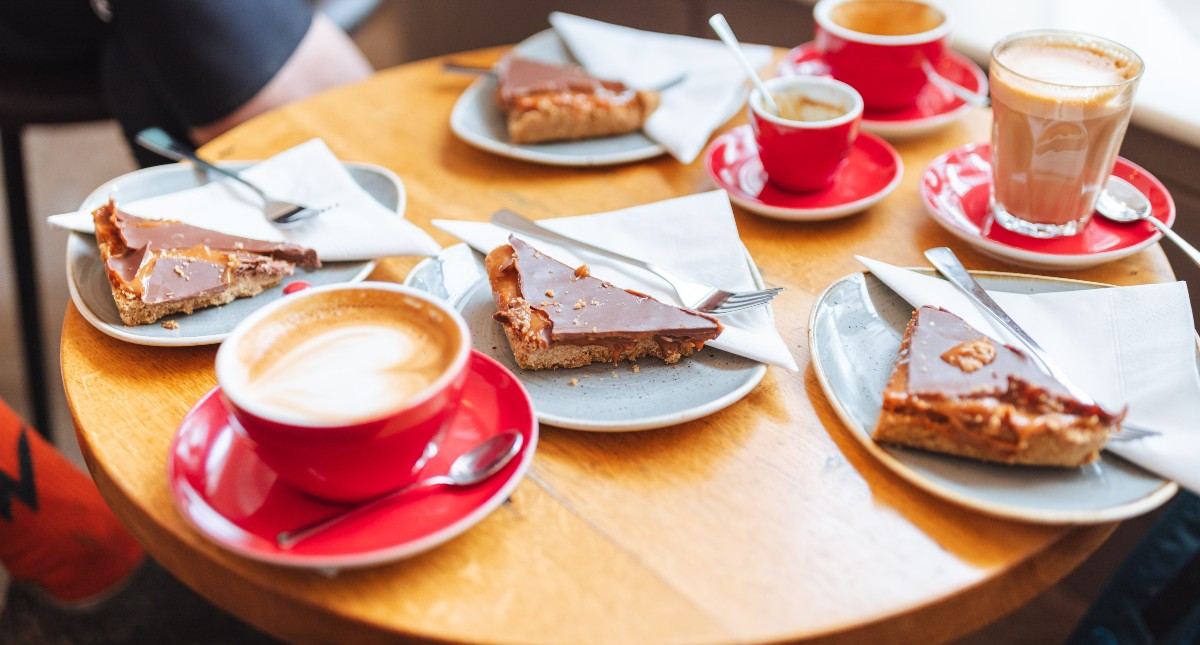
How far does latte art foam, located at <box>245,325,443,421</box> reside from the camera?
76 cm

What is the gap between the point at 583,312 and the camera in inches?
40.2

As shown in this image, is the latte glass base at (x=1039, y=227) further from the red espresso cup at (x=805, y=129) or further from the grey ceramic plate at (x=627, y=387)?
the grey ceramic plate at (x=627, y=387)

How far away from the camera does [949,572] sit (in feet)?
2.59

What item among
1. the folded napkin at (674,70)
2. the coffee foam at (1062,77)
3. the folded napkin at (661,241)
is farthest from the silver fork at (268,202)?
the coffee foam at (1062,77)

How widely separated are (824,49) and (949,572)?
1.03 meters

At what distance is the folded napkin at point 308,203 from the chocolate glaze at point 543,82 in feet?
1.03

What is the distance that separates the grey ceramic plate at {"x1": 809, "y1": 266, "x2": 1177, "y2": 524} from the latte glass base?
299mm

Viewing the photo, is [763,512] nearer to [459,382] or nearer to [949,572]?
[949,572]

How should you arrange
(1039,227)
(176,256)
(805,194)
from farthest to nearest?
(805,194) < (1039,227) < (176,256)

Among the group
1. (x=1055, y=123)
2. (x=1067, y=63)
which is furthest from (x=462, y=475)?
(x=1067, y=63)

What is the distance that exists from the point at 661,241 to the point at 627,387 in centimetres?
Answer: 29

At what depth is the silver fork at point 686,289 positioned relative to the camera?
3.48 feet

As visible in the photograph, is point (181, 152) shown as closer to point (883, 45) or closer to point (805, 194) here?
point (805, 194)

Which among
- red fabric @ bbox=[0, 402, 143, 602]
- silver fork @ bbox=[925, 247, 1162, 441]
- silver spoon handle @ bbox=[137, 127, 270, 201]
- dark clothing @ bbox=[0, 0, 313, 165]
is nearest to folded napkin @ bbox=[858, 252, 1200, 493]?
silver fork @ bbox=[925, 247, 1162, 441]
